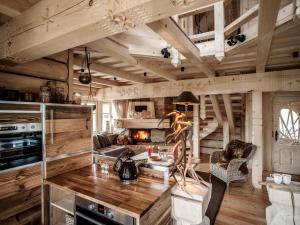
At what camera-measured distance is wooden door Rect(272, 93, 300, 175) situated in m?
4.64

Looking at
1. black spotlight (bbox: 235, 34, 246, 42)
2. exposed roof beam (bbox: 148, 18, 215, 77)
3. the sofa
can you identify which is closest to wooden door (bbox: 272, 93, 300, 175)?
black spotlight (bbox: 235, 34, 246, 42)

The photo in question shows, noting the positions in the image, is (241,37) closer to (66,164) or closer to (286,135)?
(66,164)

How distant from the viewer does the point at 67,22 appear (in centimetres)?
121

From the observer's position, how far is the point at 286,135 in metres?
Answer: 4.77

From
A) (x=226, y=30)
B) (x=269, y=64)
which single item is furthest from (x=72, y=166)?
(x=269, y=64)

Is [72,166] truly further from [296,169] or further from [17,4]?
[296,169]

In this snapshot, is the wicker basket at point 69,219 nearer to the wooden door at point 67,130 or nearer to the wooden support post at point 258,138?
the wooden door at point 67,130

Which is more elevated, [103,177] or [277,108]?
[277,108]

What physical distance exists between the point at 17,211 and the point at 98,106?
5401 millimetres

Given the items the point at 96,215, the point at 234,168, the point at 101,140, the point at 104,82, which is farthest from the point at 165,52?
the point at 101,140

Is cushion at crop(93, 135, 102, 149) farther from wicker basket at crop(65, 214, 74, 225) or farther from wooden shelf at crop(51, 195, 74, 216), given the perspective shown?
wicker basket at crop(65, 214, 74, 225)

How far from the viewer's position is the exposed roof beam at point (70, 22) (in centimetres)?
98

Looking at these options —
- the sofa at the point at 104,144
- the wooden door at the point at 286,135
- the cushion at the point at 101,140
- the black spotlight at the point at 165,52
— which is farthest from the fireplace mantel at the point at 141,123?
the black spotlight at the point at 165,52

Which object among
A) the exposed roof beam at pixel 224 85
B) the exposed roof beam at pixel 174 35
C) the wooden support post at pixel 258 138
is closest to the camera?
the exposed roof beam at pixel 174 35
